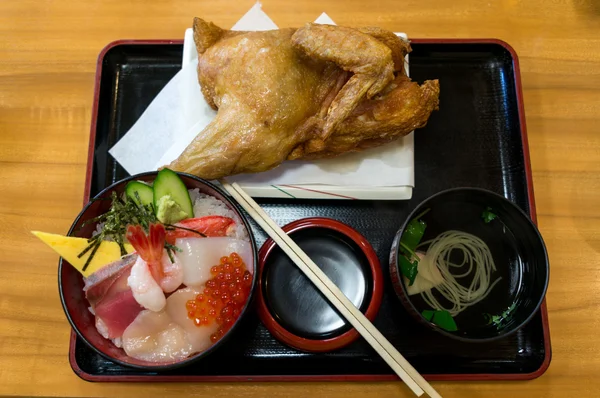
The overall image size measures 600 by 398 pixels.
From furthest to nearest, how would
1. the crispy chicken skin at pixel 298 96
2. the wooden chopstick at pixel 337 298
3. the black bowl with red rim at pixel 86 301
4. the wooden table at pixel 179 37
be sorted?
the wooden table at pixel 179 37
the crispy chicken skin at pixel 298 96
the wooden chopstick at pixel 337 298
the black bowl with red rim at pixel 86 301

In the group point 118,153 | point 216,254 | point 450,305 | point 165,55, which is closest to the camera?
point 216,254

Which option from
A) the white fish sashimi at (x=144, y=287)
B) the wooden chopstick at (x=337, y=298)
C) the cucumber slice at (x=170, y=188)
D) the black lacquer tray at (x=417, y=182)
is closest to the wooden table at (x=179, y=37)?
the black lacquer tray at (x=417, y=182)

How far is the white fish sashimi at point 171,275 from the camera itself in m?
1.57

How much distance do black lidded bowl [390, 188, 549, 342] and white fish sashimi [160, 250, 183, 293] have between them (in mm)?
793

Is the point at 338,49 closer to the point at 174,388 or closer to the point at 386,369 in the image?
the point at 386,369

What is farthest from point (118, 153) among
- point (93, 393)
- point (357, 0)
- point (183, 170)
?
point (357, 0)

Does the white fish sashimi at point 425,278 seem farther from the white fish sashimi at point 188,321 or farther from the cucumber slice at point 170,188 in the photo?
the cucumber slice at point 170,188

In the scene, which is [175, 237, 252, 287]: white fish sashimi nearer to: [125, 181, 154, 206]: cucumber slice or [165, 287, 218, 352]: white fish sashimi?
[165, 287, 218, 352]: white fish sashimi

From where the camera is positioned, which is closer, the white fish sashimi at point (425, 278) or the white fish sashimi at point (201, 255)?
the white fish sashimi at point (201, 255)

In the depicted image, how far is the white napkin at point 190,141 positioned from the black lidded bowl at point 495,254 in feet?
0.72

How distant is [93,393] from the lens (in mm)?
1805

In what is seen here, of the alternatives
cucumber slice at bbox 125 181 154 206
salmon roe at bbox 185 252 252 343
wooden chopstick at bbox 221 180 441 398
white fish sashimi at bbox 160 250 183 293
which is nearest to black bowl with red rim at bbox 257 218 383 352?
wooden chopstick at bbox 221 180 441 398

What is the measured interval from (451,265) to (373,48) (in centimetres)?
91

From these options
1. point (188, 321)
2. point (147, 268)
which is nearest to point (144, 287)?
point (147, 268)
